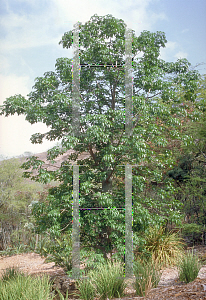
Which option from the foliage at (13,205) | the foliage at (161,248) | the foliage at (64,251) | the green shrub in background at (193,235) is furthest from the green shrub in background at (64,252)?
the foliage at (13,205)

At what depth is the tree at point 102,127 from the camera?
378 centimetres

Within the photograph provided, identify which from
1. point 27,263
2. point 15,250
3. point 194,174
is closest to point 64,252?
point 27,263

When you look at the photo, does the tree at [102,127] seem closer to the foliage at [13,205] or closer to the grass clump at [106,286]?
the grass clump at [106,286]

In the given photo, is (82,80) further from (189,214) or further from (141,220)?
(189,214)

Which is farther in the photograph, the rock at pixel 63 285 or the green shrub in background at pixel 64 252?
the green shrub in background at pixel 64 252

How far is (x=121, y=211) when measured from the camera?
3.92 meters

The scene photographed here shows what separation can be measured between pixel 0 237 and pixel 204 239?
651 centimetres

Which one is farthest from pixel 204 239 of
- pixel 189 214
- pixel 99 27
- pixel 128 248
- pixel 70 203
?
pixel 99 27

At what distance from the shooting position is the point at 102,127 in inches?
146

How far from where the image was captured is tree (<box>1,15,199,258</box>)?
3.78 m

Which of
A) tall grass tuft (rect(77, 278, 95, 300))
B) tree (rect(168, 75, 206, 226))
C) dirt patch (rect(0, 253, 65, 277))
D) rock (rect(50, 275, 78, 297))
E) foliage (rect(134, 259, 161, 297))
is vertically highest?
tree (rect(168, 75, 206, 226))

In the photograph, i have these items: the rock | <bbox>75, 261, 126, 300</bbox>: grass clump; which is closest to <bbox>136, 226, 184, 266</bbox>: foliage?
the rock

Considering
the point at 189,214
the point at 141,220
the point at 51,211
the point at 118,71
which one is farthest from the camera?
the point at 189,214

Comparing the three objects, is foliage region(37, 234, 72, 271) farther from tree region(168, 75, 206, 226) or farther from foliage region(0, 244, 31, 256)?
foliage region(0, 244, 31, 256)
